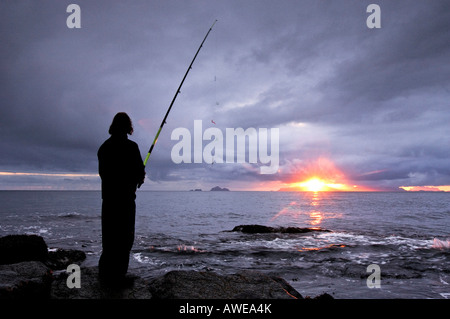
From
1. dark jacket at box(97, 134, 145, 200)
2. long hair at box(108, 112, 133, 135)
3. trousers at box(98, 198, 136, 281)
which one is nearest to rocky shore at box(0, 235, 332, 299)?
trousers at box(98, 198, 136, 281)

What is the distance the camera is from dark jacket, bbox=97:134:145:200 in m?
4.61

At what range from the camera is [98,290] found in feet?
14.0

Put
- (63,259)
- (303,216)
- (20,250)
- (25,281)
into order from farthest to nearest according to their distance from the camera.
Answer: (303,216), (63,259), (20,250), (25,281)

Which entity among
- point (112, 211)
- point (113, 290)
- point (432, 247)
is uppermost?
point (112, 211)

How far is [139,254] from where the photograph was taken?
1192 cm

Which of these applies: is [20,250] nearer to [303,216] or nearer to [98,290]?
[98,290]

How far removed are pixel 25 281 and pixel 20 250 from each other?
551 cm

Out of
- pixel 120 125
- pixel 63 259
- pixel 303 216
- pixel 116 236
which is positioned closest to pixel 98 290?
pixel 116 236

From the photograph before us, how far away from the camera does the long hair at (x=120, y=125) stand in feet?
15.4

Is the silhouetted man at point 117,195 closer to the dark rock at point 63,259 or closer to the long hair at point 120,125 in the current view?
the long hair at point 120,125
